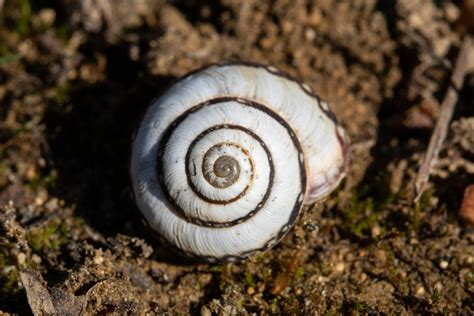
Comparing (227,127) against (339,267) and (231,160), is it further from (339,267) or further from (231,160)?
(339,267)

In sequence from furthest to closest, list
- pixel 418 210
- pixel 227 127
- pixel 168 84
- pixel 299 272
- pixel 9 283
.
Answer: pixel 168 84 < pixel 418 210 < pixel 299 272 < pixel 9 283 < pixel 227 127

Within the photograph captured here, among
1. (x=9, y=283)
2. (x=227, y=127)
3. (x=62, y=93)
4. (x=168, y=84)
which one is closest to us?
(x=227, y=127)

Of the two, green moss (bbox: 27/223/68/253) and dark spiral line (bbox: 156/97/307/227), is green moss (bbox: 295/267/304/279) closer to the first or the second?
dark spiral line (bbox: 156/97/307/227)

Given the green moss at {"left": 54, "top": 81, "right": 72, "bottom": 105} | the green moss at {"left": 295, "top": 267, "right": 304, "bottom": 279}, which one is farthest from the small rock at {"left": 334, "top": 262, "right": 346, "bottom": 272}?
the green moss at {"left": 54, "top": 81, "right": 72, "bottom": 105}

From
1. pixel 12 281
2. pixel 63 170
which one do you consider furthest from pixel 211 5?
pixel 12 281

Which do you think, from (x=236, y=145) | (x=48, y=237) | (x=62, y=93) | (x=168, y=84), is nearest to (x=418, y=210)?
(x=236, y=145)

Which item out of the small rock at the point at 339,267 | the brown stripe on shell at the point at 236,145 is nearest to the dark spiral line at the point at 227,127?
the brown stripe on shell at the point at 236,145
